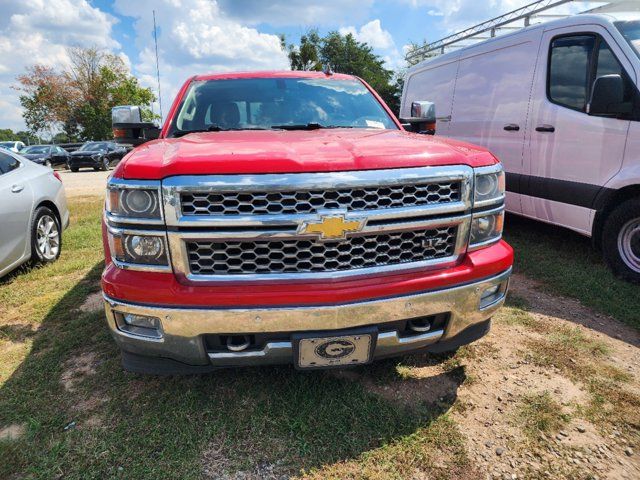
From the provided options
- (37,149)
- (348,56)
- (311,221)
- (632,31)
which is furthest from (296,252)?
(348,56)

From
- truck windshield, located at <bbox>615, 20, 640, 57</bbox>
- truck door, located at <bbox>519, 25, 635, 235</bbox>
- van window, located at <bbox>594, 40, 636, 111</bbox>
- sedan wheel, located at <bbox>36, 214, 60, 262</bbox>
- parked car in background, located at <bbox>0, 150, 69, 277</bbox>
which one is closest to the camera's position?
van window, located at <bbox>594, 40, 636, 111</bbox>

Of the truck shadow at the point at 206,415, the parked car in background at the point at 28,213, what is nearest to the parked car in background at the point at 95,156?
the parked car in background at the point at 28,213

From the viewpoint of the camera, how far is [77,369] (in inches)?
110

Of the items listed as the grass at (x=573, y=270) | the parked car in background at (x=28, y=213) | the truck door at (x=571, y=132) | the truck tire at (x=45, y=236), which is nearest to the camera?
the grass at (x=573, y=270)

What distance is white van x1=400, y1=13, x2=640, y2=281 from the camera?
3.75 meters

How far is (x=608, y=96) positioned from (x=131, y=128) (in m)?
3.84

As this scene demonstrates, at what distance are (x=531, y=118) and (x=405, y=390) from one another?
362 cm

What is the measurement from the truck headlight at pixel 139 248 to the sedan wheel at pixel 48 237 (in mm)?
3331

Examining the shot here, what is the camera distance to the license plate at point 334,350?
6.42ft

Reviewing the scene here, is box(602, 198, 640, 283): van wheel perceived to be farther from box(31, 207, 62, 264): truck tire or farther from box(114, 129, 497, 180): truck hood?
box(31, 207, 62, 264): truck tire

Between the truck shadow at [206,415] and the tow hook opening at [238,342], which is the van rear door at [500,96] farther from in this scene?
the tow hook opening at [238,342]

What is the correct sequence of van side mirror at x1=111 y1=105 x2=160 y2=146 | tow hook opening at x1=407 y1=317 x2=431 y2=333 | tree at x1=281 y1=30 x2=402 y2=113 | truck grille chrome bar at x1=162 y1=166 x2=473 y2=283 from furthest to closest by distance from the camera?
tree at x1=281 y1=30 x2=402 y2=113
van side mirror at x1=111 y1=105 x2=160 y2=146
tow hook opening at x1=407 y1=317 x2=431 y2=333
truck grille chrome bar at x1=162 y1=166 x2=473 y2=283

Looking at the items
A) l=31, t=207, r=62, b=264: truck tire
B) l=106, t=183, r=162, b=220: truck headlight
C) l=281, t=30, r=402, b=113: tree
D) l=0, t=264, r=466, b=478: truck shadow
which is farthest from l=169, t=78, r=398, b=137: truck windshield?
l=281, t=30, r=402, b=113: tree

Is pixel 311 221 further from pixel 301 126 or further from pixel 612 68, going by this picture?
pixel 612 68
